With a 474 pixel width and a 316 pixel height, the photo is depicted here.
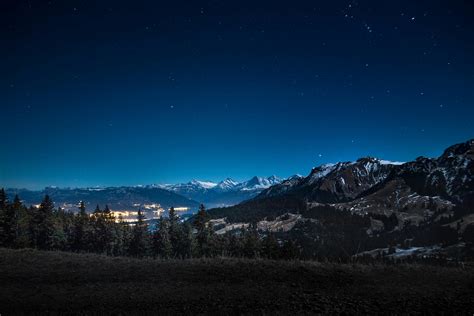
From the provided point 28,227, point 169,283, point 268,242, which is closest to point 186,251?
point 268,242

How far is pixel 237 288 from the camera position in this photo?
659 inches

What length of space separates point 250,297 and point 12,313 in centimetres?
1073

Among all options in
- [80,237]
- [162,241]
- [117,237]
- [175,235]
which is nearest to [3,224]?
[80,237]

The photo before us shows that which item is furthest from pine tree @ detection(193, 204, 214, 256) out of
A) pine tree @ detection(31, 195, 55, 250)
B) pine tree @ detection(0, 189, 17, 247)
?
pine tree @ detection(0, 189, 17, 247)

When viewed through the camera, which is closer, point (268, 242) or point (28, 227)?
point (268, 242)

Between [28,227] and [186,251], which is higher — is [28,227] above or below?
above

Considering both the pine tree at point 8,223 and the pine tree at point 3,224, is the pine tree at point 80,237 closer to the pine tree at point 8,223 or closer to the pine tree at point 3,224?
the pine tree at point 8,223

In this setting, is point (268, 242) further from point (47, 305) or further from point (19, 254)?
point (47, 305)

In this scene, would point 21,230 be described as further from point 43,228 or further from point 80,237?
point 80,237

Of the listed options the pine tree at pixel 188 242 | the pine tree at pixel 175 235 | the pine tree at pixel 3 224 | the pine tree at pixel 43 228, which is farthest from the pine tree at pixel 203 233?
the pine tree at pixel 3 224

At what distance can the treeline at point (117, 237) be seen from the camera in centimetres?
7969

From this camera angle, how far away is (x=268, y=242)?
250 ft

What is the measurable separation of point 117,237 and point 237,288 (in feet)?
294

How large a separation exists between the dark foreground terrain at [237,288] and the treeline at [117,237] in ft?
176
